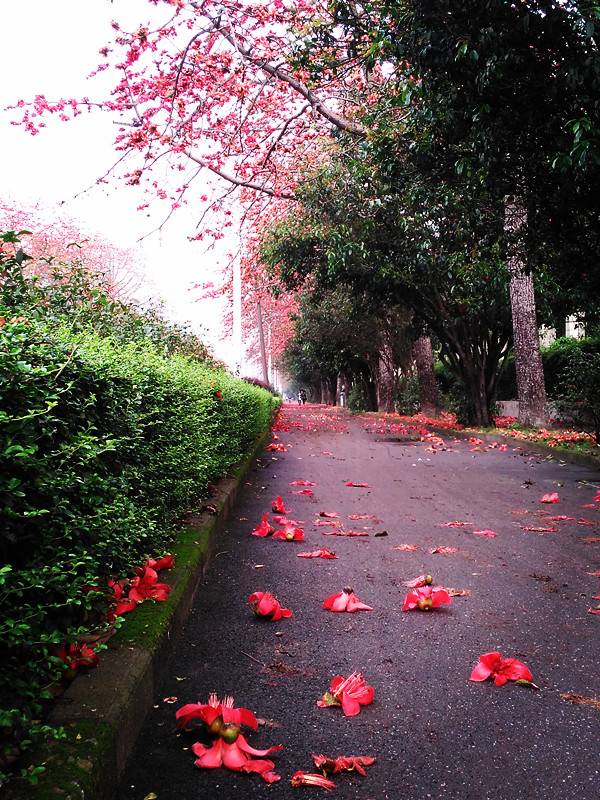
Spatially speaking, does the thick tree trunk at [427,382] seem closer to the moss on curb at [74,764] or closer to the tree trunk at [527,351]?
the tree trunk at [527,351]

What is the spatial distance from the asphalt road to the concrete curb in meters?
0.11

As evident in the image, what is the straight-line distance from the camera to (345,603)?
3.61 meters

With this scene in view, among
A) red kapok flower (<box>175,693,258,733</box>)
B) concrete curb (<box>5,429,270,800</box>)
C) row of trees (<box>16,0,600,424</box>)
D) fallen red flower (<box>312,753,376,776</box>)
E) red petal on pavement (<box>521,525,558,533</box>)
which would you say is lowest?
red petal on pavement (<box>521,525,558,533</box>)

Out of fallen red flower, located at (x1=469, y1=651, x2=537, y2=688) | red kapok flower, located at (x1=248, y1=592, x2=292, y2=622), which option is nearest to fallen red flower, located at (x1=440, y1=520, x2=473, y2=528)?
red kapok flower, located at (x1=248, y1=592, x2=292, y2=622)

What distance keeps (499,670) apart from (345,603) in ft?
3.36

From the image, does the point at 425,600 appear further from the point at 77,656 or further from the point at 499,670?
the point at 77,656

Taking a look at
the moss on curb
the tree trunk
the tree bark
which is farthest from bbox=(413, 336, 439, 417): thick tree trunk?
the moss on curb

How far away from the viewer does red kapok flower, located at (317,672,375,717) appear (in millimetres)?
2484

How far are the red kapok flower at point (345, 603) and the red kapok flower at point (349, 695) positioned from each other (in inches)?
37.6

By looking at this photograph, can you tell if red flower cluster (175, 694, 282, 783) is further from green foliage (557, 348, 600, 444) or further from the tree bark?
the tree bark

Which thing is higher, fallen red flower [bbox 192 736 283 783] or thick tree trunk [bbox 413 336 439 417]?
thick tree trunk [bbox 413 336 439 417]

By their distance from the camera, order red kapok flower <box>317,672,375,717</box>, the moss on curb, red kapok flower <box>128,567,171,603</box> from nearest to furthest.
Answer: the moss on curb → red kapok flower <box>317,672,375,717</box> → red kapok flower <box>128,567,171,603</box>

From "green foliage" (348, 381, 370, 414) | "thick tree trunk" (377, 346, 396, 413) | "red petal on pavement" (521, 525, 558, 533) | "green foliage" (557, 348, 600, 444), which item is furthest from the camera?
"green foliage" (348, 381, 370, 414)

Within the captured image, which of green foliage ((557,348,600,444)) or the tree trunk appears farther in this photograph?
the tree trunk
